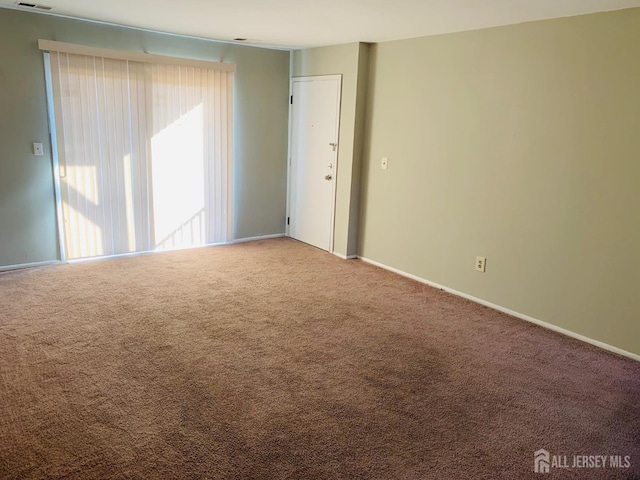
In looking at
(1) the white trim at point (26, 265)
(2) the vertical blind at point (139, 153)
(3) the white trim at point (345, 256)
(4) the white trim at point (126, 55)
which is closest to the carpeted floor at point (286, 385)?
(1) the white trim at point (26, 265)

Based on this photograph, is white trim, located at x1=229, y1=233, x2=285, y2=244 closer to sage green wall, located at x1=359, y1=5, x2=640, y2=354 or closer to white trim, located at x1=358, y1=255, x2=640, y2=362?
white trim, located at x1=358, y1=255, x2=640, y2=362

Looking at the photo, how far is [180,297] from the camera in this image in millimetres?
4047

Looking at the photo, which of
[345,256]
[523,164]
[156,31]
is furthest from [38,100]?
[523,164]

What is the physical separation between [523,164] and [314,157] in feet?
8.45

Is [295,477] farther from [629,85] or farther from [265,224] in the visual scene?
[265,224]

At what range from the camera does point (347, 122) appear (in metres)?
5.12

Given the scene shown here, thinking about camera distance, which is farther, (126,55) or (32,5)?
(126,55)

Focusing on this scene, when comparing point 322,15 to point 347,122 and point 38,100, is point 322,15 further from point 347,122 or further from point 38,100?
point 38,100

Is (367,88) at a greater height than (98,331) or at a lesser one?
greater


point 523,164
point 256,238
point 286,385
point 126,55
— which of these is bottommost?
point 286,385

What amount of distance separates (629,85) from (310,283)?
2.94 metres

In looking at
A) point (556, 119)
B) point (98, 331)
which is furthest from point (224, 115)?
point (556, 119)

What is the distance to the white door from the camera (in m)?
5.34

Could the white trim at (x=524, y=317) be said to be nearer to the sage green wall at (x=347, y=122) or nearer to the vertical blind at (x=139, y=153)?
the sage green wall at (x=347, y=122)
